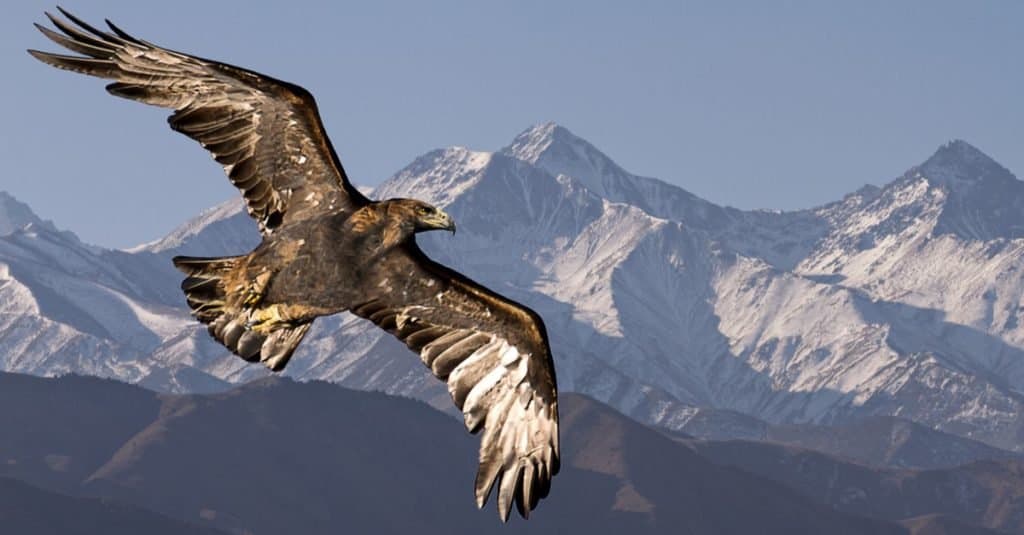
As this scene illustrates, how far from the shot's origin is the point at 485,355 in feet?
82.9

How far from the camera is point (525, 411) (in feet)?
83.0

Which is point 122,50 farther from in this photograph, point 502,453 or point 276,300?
point 502,453

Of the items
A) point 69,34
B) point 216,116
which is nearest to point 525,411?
point 216,116

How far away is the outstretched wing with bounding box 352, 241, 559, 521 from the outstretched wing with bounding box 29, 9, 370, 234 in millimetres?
1493

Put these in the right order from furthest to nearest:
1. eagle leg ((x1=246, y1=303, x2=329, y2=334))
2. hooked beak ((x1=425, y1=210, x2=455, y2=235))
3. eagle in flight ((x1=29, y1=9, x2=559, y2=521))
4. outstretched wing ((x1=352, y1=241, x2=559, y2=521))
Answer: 1. outstretched wing ((x1=352, y1=241, x2=559, y2=521))
2. hooked beak ((x1=425, y1=210, x2=455, y2=235))
3. eagle in flight ((x1=29, y1=9, x2=559, y2=521))
4. eagle leg ((x1=246, y1=303, x2=329, y2=334))

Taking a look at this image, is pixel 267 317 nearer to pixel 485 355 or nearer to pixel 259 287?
pixel 259 287

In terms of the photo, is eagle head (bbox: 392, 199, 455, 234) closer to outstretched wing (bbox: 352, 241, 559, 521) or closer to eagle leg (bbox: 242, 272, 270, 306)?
outstretched wing (bbox: 352, 241, 559, 521)

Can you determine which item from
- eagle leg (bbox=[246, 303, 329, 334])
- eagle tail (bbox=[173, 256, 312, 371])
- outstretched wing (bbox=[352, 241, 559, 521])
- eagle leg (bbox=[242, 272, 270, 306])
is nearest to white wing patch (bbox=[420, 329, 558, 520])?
outstretched wing (bbox=[352, 241, 559, 521])

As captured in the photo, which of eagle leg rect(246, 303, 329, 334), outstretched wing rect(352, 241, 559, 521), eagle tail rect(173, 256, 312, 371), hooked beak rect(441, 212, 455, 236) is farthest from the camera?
hooked beak rect(441, 212, 455, 236)

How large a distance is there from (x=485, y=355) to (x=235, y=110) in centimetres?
426

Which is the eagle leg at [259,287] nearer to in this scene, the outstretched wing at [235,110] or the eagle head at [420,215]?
the outstretched wing at [235,110]

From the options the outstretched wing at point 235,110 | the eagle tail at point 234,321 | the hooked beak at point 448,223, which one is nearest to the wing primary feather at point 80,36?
the outstretched wing at point 235,110

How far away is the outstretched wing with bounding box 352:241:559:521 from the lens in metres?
24.4

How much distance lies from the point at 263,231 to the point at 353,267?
51.3 inches
